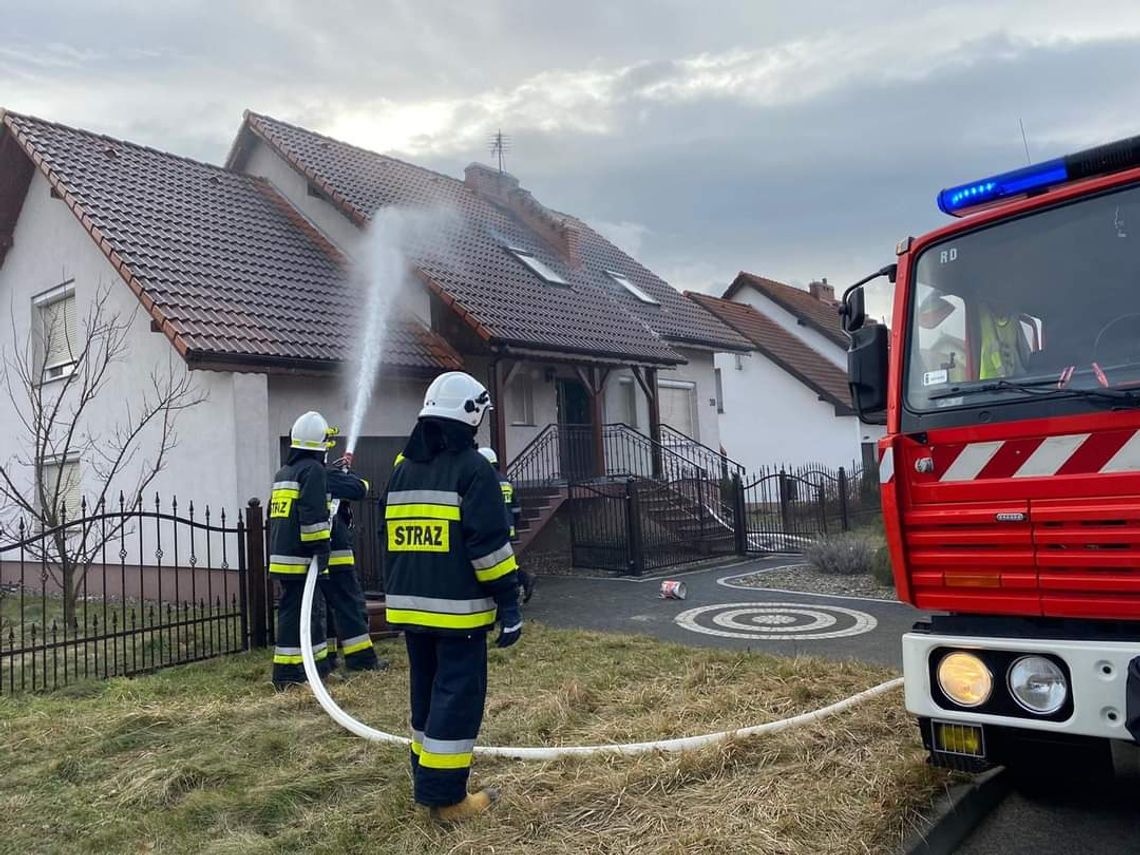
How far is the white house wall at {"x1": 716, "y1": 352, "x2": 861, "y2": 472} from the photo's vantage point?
79.6 ft

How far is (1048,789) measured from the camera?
3617mm

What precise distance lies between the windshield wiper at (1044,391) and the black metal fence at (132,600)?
5.31 m

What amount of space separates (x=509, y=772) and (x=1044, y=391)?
2792 millimetres

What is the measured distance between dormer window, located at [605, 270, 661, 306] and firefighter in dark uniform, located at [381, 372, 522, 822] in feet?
49.5

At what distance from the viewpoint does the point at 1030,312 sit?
10.6 ft

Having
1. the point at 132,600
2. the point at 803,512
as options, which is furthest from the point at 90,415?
the point at 803,512

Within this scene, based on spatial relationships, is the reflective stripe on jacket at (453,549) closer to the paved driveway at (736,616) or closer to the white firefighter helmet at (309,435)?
the white firefighter helmet at (309,435)

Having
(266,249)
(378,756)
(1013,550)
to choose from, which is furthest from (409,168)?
(1013,550)

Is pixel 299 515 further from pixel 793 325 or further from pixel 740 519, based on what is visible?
pixel 793 325

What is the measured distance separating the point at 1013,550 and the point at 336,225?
12.7 meters

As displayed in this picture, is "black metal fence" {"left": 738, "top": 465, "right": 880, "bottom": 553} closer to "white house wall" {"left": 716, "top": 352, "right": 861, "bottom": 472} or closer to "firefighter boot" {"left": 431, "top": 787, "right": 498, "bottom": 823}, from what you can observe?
"white house wall" {"left": 716, "top": 352, "right": 861, "bottom": 472}

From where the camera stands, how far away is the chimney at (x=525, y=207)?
18391 millimetres

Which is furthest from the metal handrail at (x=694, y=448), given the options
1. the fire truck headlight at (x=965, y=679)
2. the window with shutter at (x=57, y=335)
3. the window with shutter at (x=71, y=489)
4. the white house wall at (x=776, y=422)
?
the fire truck headlight at (x=965, y=679)

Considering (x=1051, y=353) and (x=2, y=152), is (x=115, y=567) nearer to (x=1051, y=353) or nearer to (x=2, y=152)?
(x=2, y=152)
